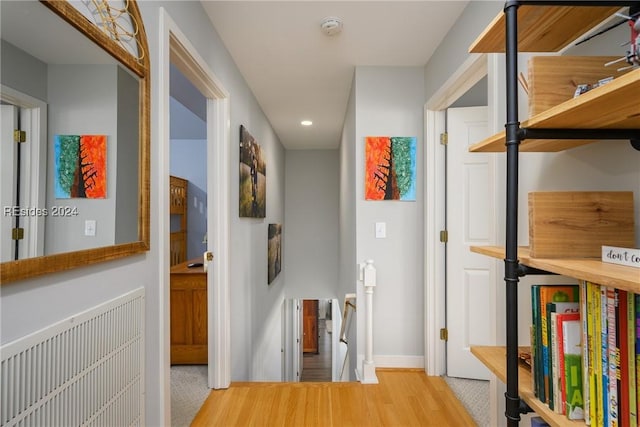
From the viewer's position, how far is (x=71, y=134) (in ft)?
3.29

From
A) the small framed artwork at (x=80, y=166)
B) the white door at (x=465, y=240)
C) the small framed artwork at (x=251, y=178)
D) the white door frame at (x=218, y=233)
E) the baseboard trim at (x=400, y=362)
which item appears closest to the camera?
the small framed artwork at (x=80, y=166)

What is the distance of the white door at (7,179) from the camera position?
0.78m

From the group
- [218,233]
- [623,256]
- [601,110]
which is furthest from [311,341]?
[601,110]

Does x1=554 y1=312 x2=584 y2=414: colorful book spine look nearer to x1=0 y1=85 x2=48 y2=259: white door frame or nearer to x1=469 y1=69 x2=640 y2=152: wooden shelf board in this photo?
x1=469 y1=69 x2=640 y2=152: wooden shelf board

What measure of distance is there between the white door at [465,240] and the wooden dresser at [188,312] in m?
2.06

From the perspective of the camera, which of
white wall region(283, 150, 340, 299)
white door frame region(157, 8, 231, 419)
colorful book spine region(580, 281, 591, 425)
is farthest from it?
white wall region(283, 150, 340, 299)

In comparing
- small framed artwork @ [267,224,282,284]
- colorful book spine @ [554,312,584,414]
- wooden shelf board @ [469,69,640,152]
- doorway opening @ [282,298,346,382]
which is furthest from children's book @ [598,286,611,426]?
doorway opening @ [282,298,346,382]

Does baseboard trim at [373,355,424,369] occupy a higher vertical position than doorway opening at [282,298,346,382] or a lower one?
higher

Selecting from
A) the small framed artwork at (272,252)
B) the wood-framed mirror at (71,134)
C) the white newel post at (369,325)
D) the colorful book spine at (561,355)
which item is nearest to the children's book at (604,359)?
the colorful book spine at (561,355)

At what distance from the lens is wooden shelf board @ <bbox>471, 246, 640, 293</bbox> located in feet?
2.17

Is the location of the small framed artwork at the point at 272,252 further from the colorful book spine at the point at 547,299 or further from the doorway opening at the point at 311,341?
the colorful book spine at the point at 547,299

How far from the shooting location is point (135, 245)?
1.31m

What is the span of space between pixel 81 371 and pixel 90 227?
0.43 m

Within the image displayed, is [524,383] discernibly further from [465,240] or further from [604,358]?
[465,240]
